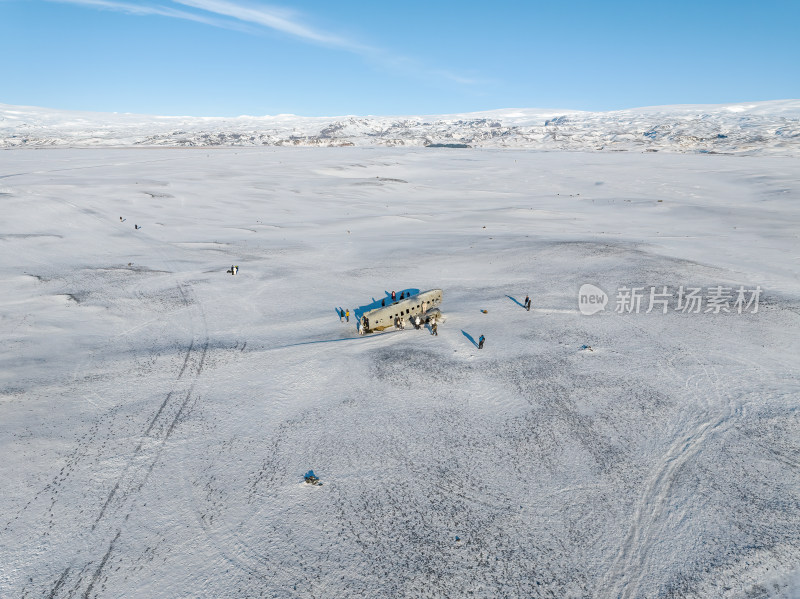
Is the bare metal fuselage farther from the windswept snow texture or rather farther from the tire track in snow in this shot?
the tire track in snow

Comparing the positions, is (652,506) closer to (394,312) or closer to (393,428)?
(393,428)

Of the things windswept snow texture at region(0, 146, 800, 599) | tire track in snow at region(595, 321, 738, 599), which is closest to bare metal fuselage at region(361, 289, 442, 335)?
windswept snow texture at region(0, 146, 800, 599)

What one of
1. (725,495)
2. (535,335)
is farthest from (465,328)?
(725,495)

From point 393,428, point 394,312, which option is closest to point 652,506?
point 393,428

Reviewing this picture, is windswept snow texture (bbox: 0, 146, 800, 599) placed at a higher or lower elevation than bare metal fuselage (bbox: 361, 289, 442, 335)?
lower

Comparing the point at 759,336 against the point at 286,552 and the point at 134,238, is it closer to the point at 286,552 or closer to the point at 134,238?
the point at 286,552

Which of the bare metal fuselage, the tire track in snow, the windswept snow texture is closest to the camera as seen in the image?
the tire track in snow
